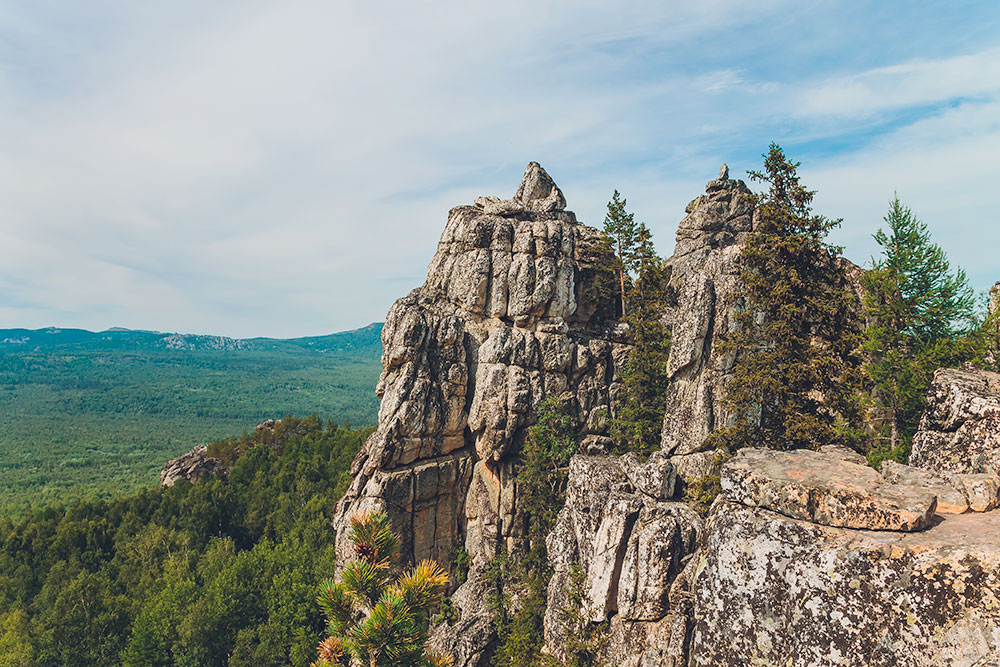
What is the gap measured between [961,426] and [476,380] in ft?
109

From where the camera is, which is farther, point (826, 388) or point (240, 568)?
point (240, 568)

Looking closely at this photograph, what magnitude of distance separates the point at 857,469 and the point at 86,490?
503ft

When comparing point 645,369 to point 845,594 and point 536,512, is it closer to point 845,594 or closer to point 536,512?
point 536,512

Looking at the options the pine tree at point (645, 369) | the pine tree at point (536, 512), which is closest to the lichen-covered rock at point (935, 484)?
the pine tree at point (645, 369)

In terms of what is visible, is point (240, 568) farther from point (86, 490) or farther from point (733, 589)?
point (86, 490)

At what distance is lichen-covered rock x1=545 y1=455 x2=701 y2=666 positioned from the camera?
1047 inches

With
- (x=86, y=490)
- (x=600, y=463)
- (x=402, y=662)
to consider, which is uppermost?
(x=600, y=463)

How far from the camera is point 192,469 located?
83.5 meters

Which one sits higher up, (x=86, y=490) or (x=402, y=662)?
(x=402, y=662)

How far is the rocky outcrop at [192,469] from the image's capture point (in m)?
83.0

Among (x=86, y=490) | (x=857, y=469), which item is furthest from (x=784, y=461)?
(x=86, y=490)

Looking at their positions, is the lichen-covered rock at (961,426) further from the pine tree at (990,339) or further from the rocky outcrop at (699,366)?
the rocky outcrop at (699,366)

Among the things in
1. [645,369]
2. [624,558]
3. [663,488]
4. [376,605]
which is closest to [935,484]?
[376,605]

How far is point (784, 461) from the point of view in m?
13.3
